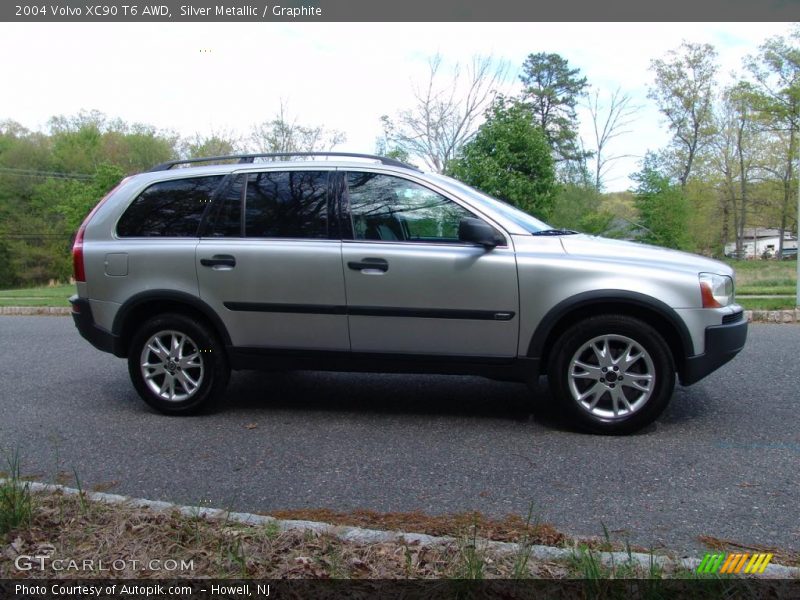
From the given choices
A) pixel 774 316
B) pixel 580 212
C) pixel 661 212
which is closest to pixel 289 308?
pixel 774 316

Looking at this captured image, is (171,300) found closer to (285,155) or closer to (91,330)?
(91,330)

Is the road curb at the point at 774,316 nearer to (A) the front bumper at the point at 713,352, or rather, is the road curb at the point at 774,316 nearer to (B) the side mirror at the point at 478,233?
(A) the front bumper at the point at 713,352

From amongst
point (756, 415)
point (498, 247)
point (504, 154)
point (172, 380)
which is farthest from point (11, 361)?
→ point (504, 154)

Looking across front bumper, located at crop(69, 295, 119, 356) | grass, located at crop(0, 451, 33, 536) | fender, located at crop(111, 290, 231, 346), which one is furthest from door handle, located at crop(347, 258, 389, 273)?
grass, located at crop(0, 451, 33, 536)

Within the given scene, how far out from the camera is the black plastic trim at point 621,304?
14.4 ft

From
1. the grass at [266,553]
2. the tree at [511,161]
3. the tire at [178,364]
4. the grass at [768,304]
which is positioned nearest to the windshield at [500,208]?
the tire at [178,364]

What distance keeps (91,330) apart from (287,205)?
6.05ft

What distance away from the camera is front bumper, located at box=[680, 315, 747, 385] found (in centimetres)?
441

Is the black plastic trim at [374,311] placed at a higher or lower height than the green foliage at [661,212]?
lower

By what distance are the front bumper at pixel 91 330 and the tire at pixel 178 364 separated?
6.8 inches

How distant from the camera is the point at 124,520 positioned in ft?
9.48

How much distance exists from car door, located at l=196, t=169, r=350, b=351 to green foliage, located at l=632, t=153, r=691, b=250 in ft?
59.9

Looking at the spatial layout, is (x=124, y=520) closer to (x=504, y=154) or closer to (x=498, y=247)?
(x=498, y=247)

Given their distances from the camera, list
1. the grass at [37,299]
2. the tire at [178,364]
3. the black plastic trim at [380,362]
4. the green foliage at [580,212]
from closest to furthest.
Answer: the black plastic trim at [380,362], the tire at [178,364], the grass at [37,299], the green foliage at [580,212]
